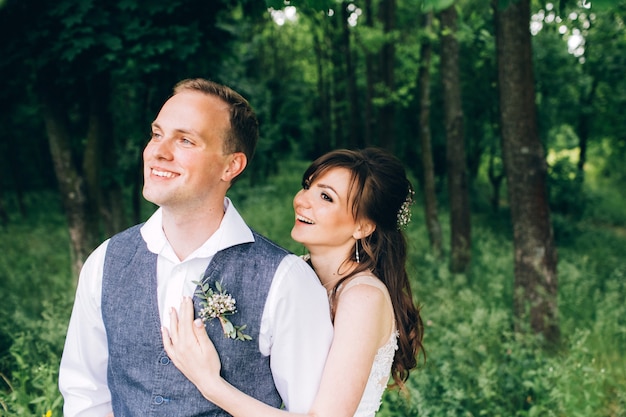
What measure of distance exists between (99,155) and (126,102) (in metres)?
2.83

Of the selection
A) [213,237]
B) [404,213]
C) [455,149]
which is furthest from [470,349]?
[455,149]

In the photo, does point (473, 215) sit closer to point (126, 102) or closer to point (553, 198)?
point (553, 198)

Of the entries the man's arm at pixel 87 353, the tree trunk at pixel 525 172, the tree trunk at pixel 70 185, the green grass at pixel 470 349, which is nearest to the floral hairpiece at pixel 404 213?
the green grass at pixel 470 349

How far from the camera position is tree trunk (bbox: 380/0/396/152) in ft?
35.1

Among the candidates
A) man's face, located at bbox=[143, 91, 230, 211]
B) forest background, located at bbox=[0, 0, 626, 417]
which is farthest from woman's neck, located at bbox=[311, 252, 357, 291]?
man's face, located at bbox=[143, 91, 230, 211]

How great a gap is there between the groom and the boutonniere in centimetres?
2

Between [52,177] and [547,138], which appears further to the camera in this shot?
[52,177]

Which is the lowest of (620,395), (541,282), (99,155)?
(620,395)

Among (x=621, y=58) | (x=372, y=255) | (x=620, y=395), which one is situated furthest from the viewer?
(x=621, y=58)

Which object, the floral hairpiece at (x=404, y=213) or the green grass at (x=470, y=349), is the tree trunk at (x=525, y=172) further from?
the floral hairpiece at (x=404, y=213)

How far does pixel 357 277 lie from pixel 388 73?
32.6 feet

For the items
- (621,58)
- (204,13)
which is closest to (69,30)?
(204,13)

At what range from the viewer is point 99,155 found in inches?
227

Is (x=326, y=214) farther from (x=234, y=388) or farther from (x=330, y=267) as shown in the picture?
(x=234, y=388)
